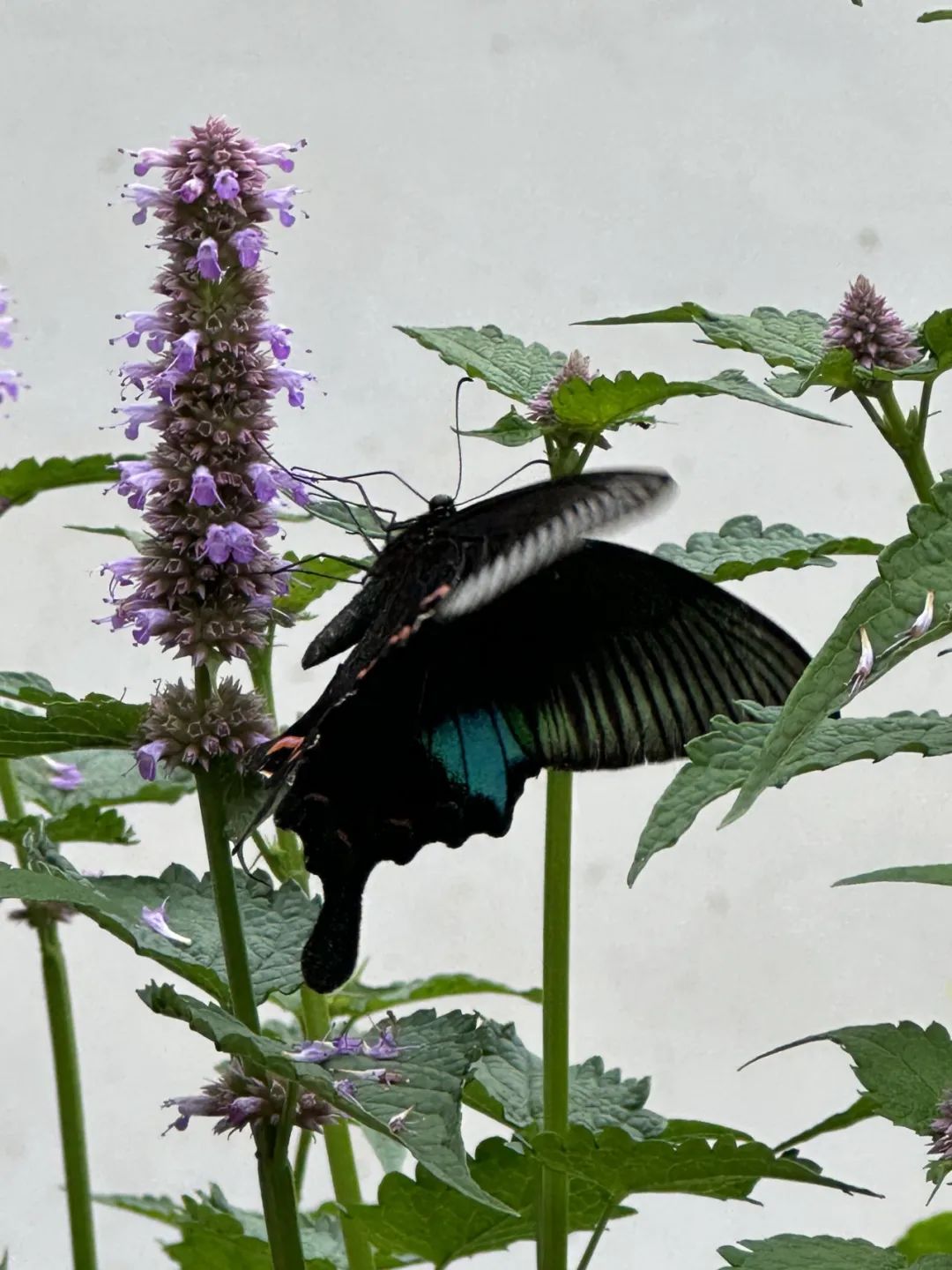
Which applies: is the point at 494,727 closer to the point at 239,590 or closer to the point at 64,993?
the point at 239,590

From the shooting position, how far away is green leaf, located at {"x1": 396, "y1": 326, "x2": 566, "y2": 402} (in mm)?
625

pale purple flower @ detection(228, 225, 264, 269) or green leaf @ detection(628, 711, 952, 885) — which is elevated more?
pale purple flower @ detection(228, 225, 264, 269)

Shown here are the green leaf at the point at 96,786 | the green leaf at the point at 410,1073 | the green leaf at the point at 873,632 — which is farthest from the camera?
the green leaf at the point at 96,786

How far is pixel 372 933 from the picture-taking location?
1.59m

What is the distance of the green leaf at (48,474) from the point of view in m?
0.71

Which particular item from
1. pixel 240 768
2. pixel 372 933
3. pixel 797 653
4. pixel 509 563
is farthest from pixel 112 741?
pixel 372 933

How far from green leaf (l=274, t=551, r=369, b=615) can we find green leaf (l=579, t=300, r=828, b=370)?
0.50ft

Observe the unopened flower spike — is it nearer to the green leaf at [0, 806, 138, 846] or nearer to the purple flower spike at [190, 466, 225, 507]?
the purple flower spike at [190, 466, 225, 507]

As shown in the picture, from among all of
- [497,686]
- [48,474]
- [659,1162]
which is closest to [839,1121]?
[659,1162]

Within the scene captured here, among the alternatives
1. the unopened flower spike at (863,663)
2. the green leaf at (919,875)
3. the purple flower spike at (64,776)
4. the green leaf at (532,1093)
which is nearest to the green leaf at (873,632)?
the unopened flower spike at (863,663)

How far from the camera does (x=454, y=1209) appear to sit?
0.65 m

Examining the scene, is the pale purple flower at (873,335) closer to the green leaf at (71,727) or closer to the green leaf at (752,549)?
the green leaf at (752,549)

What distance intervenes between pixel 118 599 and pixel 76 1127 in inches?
12.5

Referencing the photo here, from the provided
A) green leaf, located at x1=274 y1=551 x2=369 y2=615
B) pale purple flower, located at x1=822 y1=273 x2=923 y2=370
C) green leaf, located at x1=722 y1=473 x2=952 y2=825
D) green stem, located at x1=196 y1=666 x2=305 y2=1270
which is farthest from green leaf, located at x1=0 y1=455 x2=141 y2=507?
green leaf, located at x1=722 y1=473 x2=952 y2=825
